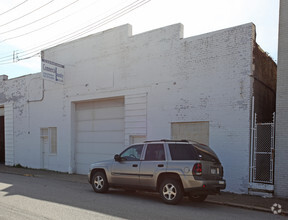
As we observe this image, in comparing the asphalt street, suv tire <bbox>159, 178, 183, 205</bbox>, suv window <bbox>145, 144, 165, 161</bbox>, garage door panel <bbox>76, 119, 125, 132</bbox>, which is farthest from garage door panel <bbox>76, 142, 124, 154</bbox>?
suv tire <bbox>159, 178, 183, 205</bbox>

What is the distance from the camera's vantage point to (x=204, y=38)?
1234cm

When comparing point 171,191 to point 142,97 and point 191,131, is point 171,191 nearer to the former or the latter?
point 191,131

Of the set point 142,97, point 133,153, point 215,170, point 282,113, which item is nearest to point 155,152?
point 133,153

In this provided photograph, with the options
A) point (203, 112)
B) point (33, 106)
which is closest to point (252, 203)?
point (203, 112)

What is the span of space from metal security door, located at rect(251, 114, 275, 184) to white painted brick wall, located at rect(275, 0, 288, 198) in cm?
34

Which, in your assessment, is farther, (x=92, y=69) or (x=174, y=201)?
(x=92, y=69)

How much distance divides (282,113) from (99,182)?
6651 mm

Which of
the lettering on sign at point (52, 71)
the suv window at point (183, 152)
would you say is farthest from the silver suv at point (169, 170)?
the lettering on sign at point (52, 71)

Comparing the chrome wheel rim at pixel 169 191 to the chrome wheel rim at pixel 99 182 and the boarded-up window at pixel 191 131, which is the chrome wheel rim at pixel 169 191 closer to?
the chrome wheel rim at pixel 99 182

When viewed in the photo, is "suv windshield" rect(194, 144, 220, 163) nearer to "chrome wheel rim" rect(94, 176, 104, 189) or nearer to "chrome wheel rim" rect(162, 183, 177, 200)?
"chrome wheel rim" rect(162, 183, 177, 200)

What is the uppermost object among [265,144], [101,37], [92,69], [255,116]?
[101,37]

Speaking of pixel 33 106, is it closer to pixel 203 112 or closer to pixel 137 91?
pixel 137 91

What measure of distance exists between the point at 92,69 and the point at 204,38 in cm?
655

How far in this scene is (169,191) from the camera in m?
8.63
